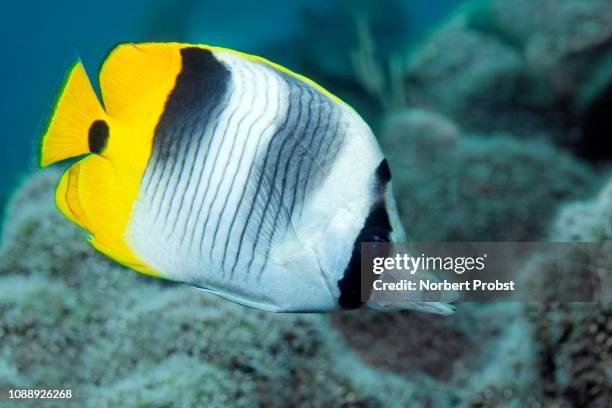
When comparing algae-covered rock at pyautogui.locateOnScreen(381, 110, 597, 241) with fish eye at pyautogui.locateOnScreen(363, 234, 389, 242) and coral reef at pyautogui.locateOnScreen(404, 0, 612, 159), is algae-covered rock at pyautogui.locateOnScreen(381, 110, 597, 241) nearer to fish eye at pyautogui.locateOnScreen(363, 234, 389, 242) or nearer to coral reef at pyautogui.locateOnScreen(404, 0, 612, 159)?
coral reef at pyautogui.locateOnScreen(404, 0, 612, 159)

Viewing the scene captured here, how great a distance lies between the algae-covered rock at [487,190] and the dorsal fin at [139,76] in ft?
8.65

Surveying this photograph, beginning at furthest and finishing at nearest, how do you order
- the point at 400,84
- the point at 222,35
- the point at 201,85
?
1. the point at 222,35
2. the point at 400,84
3. the point at 201,85

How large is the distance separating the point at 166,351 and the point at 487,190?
7.79 feet

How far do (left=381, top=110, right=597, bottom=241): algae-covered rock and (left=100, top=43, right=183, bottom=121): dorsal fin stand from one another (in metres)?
2.64

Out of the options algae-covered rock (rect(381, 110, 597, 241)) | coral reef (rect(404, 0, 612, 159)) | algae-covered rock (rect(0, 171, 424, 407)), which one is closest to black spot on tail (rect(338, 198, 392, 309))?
algae-covered rock (rect(0, 171, 424, 407))

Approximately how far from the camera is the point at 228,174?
0.85 meters

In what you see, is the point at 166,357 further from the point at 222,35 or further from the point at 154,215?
the point at 222,35

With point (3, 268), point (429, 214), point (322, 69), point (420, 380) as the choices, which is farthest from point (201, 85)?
point (322, 69)

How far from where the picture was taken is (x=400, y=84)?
502cm

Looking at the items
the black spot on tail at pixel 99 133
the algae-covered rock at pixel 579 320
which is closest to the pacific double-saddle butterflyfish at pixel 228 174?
the black spot on tail at pixel 99 133

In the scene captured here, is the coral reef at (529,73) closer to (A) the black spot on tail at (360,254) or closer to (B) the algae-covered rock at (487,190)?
(B) the algae-covered rock at (487,190)

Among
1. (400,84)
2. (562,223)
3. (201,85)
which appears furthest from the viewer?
(400,84)

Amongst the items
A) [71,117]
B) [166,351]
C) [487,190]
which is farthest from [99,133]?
[487,190]

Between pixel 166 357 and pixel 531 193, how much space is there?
2567 mm
